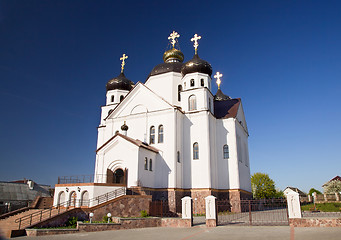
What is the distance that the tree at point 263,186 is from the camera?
157 feet

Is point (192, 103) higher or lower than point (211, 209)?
higher

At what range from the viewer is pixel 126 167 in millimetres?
21609

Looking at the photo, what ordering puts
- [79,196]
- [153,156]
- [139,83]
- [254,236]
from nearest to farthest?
[254,236] < [79,196] < [153,156] < [139,83]

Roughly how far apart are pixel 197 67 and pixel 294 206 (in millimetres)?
16851

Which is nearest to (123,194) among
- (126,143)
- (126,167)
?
(126,167)

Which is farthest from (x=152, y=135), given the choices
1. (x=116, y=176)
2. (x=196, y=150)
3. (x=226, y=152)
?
(x=226, y=152)

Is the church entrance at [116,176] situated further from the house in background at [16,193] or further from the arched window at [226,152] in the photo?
the house in background at [16,193]

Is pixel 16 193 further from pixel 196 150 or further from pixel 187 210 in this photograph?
pixel 187 210

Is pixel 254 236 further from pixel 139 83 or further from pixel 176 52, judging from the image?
pixel 176 52

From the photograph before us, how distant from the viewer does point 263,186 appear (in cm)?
4838

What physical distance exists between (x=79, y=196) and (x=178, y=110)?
1158cm

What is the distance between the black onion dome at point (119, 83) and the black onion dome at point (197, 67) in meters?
7.61

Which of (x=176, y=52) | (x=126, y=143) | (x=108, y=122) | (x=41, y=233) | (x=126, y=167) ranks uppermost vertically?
(x=176, y=52)

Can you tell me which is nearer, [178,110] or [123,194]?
[123,194]
